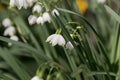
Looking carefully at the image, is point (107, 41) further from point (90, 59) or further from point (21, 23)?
point (90, 59)

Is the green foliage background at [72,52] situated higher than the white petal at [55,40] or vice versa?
the white petal at [55,40]

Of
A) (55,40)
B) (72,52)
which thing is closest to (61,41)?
(55,40)

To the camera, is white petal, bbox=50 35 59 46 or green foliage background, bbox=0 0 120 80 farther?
green foliage background, bbox=0 0 120 80

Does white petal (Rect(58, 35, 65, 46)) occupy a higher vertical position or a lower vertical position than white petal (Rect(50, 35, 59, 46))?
lower

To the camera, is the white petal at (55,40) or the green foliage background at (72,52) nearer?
the white petal at (55,40)

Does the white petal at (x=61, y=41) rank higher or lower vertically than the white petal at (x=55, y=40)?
lower

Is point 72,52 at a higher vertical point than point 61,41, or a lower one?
lower

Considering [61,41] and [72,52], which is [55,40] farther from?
[72,52]

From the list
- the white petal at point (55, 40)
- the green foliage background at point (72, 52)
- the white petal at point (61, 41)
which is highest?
the white petal at point (55, 40)

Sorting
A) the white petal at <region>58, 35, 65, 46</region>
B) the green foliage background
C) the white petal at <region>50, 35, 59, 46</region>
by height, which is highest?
the white petal at <region>50, 35, 59, 46</region>

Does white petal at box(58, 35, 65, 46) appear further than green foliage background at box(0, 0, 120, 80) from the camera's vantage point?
No

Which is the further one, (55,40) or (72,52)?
(72,52)
